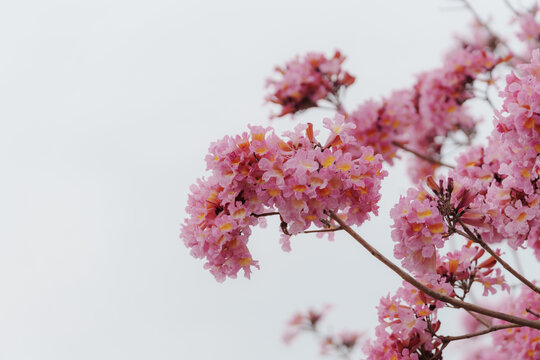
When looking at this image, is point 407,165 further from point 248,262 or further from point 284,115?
point 248,262

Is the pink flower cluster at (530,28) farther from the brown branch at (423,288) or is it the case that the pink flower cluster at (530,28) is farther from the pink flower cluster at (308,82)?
the brown branch at (423,288)

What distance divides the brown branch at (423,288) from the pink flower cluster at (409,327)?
0.71 feet

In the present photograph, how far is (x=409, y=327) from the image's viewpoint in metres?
3.31

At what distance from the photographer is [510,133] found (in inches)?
118

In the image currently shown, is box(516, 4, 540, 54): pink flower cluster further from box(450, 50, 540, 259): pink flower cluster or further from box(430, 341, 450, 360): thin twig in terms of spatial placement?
box(430, 341, 450, 360): thin twig

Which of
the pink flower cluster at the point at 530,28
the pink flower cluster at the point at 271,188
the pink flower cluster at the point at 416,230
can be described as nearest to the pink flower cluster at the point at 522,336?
the pink flower cluster at the point at 416,230

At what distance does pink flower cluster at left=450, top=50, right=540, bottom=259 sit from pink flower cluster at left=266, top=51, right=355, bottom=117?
342cm

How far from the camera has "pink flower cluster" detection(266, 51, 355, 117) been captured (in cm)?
656

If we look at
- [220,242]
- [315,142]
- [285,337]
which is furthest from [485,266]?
[285,337]

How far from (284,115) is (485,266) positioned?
3.44 meters

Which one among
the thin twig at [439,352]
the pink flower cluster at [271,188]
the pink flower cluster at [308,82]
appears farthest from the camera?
the pink flower cluster at [308,82]

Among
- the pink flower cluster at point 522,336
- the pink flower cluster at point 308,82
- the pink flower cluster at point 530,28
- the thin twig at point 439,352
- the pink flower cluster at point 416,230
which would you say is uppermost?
the pink flower cluster at point 530,28

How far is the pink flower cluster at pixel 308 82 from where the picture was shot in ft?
21.5

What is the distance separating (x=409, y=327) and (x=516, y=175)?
3.36ft
